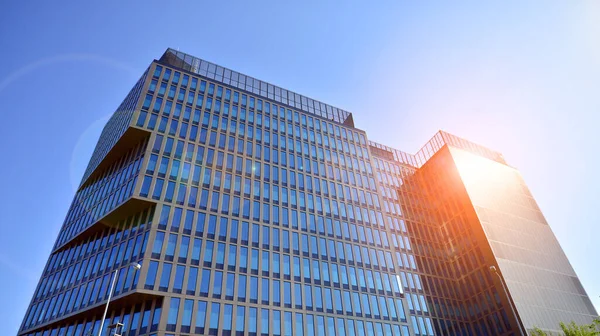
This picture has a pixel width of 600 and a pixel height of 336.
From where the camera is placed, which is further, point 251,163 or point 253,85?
point 253,85

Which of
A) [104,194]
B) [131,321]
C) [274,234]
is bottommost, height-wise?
[131,321]

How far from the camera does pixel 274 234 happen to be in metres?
52.6

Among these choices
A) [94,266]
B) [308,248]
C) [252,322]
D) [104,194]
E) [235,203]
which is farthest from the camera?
[104,194]

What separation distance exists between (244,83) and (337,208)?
29.1m

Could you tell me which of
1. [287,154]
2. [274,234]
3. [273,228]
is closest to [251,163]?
[287,154]

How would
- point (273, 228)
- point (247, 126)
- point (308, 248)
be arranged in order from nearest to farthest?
1. point (273, 228)
2. point (308, 248)
3. point (247, 126)

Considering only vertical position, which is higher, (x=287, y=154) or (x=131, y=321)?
(x=287, y=154)

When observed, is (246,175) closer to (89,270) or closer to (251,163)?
(251,163)

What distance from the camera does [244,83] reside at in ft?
234

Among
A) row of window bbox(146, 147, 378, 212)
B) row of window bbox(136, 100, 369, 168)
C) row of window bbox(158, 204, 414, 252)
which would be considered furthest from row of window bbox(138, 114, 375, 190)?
row of window bbox(158, 204, 414, 252)

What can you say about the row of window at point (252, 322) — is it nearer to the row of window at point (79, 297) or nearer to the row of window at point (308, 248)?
the row of window at point (79, 297)

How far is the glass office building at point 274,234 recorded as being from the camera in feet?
144

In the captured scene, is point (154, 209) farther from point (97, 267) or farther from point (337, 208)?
point (337, 208)

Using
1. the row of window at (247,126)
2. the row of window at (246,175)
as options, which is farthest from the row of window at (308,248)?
the row of window at (247,126)
